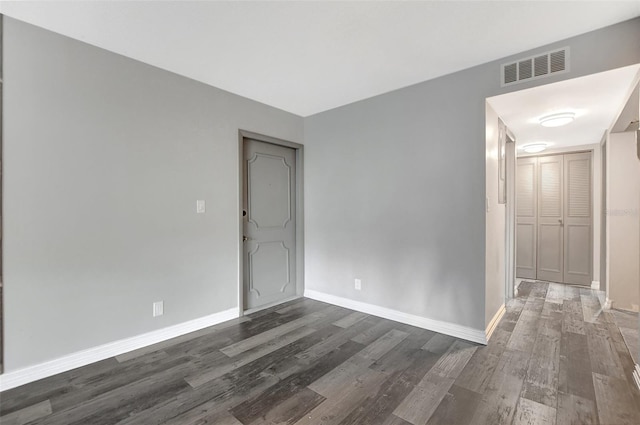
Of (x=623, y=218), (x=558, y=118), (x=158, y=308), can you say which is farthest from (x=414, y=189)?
(x=158, y=308)

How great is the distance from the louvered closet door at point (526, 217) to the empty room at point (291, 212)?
1.01 m

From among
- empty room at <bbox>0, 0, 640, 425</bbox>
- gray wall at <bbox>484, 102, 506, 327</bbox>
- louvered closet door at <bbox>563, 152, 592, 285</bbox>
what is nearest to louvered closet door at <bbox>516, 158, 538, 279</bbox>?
louvered closet door at <bbox>563, 152, 592, 285</bbox>

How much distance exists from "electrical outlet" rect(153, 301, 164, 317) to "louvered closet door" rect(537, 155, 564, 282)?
5680 mm

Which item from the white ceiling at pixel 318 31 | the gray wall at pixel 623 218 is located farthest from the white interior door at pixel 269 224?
the gray wall at pixel 623 218

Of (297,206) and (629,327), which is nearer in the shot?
(629,327)

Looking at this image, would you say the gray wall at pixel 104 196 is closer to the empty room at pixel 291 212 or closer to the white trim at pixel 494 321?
the empty room at pixel 291 212

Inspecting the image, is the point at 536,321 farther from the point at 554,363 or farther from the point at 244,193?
the point at 244,193

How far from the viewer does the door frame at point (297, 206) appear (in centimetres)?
333

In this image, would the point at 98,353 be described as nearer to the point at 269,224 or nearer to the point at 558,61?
the point at 269,224

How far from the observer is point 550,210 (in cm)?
484

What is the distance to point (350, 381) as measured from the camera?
2.07 m

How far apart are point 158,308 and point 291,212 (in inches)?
77.8

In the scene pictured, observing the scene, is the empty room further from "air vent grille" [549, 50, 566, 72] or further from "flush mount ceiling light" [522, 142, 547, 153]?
"flush mount ceiling light" [522, 142, 547, 153]

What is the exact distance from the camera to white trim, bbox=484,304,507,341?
2.74 metres
